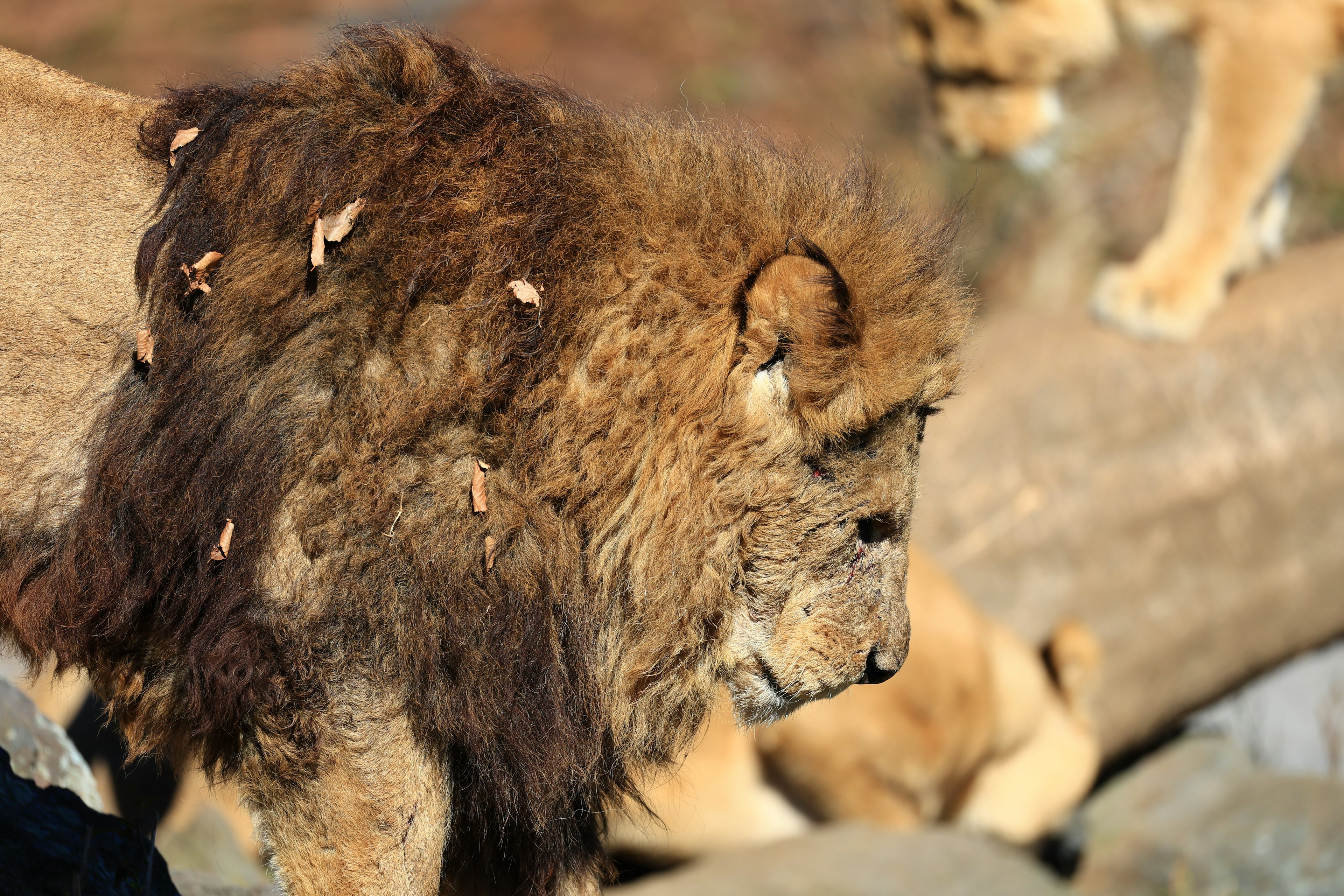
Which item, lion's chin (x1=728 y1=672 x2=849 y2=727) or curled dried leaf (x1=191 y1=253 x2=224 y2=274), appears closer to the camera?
curled dried leaf (x1=191 y1=253 x2=224 y2=274)

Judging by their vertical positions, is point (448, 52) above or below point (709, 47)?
above

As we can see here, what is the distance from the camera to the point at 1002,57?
22.2 feet

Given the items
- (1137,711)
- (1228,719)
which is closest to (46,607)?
(1137,711)

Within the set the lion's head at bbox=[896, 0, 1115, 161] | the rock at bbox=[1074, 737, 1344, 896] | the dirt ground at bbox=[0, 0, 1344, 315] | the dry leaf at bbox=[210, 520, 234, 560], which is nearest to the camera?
the dry leaf at bbox=[210, 520, 234, 560]

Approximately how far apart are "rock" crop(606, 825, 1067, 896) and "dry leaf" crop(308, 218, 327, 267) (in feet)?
10.6

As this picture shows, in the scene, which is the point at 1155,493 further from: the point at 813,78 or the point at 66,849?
Answer: the point at 813,78

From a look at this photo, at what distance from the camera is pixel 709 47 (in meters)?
14.3

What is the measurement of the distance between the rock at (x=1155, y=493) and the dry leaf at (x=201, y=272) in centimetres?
464

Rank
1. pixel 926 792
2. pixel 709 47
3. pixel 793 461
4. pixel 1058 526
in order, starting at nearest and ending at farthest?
pixel 793 461
pixel 926 792
pixel 1058 526
pixel 709 47

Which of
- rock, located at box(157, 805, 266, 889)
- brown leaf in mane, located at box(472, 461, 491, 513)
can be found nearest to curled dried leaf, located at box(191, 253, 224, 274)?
brown leaf in mane, located at box(472, 461, 491, 513)

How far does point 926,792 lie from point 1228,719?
2091 mm

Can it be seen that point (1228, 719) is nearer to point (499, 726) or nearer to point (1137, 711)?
point (1137, 711)

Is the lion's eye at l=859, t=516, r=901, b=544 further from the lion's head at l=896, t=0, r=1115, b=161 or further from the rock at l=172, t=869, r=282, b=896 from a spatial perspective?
the lion's head at l=896, t=0, r=1115, b=161

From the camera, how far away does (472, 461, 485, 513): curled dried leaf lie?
2076 mm
